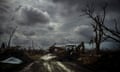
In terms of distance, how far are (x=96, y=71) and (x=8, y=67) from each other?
341 inches

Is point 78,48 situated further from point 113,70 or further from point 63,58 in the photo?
point 113,70

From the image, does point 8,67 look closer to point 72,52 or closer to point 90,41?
point 72,52

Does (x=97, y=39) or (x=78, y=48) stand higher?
(x=97, y=39)

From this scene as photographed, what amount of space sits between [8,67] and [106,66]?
1001 centimetres

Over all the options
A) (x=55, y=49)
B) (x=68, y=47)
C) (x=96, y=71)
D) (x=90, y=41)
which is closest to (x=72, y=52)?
(x=68, y=47)

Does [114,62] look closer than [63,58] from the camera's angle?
Yes

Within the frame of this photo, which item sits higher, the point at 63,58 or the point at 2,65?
the point at 2,65

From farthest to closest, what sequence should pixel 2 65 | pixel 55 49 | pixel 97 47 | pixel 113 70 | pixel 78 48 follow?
pixel 55 49 < pixel 78 48 < pixel 97 47 < pixel 2 65 < pixel 113 70

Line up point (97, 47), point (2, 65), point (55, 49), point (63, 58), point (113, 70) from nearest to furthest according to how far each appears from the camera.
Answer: point (113, 70) < point (2, 65) < point (97, 47) < point (63, 58) < point (55, 49)

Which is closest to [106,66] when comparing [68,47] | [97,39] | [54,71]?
[54,71]

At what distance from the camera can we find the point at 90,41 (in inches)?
1355

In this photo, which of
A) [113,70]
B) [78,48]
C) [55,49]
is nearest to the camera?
[113,70]

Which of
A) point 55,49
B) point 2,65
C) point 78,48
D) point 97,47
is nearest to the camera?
point 2,65

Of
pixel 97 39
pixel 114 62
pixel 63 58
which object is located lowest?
pixel 63 58
